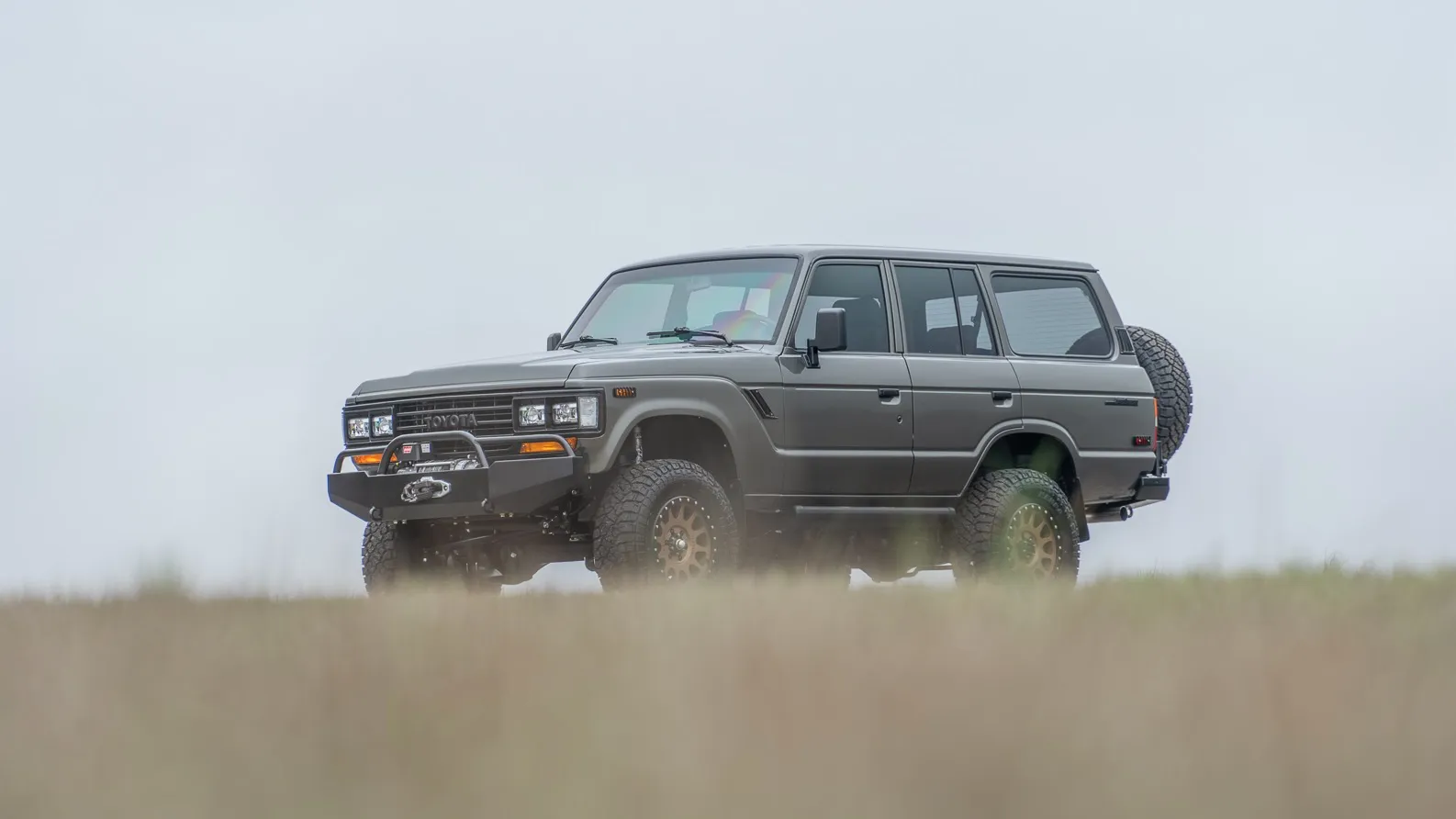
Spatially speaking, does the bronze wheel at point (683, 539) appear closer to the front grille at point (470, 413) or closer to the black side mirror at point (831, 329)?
the front grille at point (470, 413)

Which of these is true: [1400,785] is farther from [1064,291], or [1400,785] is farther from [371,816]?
[1064,291]

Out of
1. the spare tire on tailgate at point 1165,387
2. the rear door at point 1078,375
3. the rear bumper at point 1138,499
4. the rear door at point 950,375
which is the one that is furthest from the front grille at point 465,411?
the spare tire on tailgate at point 1165,387

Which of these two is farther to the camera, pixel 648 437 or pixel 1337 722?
pixel 648 437

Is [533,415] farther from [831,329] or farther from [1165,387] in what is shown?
A: [1165,387]

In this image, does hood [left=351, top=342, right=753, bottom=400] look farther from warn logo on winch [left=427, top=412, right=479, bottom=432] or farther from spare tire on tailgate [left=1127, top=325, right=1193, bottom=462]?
spare tire on tailgate [left=1127, top=325, right=1193, bottom=462]

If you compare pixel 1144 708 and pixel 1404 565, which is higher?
pixel 1144 708

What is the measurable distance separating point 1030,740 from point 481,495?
5614 millimetres

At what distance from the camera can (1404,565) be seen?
1069 cm

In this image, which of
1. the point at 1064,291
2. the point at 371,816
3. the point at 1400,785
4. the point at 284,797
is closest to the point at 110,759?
the point at 284,797

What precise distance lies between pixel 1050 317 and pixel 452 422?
4.25 m

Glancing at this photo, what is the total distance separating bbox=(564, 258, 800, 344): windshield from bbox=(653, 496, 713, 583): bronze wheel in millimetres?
1254

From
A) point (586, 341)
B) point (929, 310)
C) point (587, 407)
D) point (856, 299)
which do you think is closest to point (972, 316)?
point (929, 310)

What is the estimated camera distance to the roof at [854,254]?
11.2m

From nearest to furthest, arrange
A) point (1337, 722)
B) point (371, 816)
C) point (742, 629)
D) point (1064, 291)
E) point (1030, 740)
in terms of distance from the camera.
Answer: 1. point (371, 816)
2. point (1030, 740)
3. point (1337, 722)
4. point (742, 629)
5. point (1064, 291)
